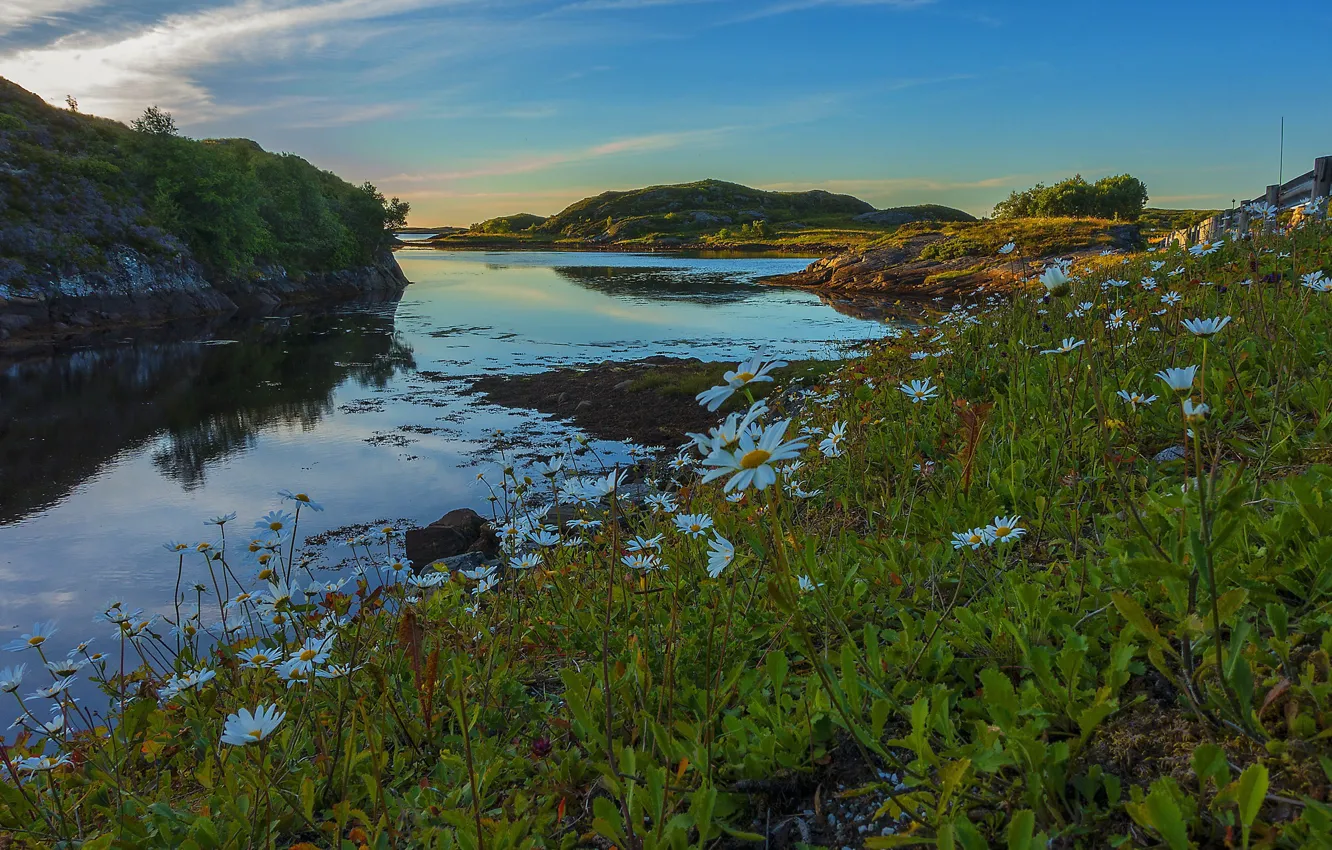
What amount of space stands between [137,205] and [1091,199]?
71032mm

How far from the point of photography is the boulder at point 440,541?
9.16m

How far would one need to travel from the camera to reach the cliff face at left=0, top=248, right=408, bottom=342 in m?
28.2

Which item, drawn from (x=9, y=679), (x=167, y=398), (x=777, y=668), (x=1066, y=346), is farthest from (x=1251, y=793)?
(x=167, y=398)

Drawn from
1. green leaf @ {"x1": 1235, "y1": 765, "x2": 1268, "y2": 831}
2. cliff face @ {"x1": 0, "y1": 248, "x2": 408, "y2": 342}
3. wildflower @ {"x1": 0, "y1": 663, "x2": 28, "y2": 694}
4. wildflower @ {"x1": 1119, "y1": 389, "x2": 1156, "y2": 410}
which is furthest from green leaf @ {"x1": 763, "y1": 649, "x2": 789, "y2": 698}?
cliff face @ {"x1": 0, "y1": 248, "x2": 408, "y2": 342}

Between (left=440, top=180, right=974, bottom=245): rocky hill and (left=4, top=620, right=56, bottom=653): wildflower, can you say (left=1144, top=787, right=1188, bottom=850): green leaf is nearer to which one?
(left=4, top=620, right=56, bottom=653): wildflower

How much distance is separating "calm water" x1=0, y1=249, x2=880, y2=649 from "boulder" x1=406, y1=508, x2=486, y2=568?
2120mm

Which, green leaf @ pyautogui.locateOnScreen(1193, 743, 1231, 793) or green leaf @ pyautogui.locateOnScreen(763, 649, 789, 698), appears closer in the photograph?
green leaf @ pyautogui.locateOnScreen(1193, 743, 1231, 793)

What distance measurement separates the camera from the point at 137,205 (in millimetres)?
37469

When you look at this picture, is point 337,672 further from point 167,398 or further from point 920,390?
point 167,398

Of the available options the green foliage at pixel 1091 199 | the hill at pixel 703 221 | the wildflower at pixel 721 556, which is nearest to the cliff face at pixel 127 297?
the wildflower at pixel 721 556

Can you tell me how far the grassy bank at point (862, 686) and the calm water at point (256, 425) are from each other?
685 cm

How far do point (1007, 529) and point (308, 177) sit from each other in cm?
6485

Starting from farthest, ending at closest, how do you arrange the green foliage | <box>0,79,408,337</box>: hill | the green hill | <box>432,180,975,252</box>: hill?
<box>432,180,975,252</box>: hill < the green foliage < the green hill < <box>0,79,408,337</box>: hill

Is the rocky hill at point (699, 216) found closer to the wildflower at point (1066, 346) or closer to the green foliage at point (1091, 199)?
the green foliage at point (1091, 199)
